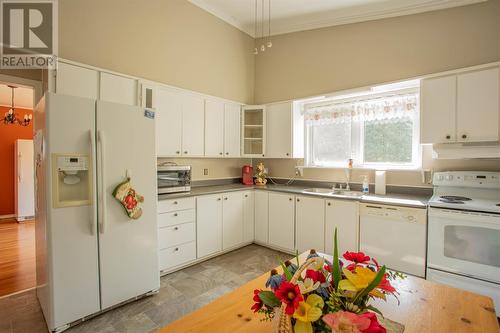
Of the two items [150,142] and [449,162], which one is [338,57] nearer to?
[449,162]

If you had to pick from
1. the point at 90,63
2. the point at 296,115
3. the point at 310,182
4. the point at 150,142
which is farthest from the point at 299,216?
the point at 90,63

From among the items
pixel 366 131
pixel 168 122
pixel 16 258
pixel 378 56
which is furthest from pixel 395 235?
pixel 16 258

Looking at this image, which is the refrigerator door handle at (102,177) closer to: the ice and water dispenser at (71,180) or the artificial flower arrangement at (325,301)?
the ice and water dispenser at (71,180)

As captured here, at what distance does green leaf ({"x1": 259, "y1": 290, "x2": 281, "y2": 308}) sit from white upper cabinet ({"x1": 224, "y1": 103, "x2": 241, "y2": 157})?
3.01 metres

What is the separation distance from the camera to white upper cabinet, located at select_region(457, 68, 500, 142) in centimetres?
225

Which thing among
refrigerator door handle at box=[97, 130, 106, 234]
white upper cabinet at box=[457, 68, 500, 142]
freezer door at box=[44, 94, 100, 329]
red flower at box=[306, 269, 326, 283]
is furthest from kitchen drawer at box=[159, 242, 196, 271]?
white upper cabinet at box=[457, 68, 500, 142]

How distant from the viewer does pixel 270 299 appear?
725 mm

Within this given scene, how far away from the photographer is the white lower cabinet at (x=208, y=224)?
3.03m

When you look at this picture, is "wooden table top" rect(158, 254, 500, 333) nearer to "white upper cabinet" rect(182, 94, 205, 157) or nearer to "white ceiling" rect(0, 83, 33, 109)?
"white upper cabinet" rect(182, 94, 205, 157)

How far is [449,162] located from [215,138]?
9.15ft

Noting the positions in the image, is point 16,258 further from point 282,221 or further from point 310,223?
point 310,223

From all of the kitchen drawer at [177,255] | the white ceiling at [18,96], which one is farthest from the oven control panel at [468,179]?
the white ceiling at [18,96]

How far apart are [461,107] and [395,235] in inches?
54.3

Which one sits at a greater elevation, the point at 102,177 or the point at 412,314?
the point at 102,177
